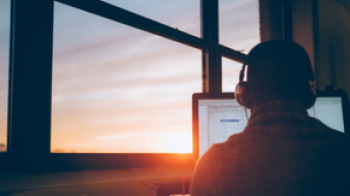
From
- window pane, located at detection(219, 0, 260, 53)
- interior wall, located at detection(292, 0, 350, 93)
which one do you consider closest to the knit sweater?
window pane, located at detection(219, 0, 260, 53)

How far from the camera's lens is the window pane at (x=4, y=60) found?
1223mm

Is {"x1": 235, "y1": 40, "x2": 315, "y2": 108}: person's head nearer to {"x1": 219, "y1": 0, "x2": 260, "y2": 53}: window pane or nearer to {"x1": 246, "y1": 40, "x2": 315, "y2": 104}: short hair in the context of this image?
{"x1": 246, "y1": 40, "x2": 315, "y2": 104}: short hair

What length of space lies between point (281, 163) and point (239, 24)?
2370 mm

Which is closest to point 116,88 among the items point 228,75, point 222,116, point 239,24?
point 222,116

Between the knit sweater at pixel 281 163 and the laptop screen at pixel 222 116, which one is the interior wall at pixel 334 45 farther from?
the knit sweater at pixel 281 163

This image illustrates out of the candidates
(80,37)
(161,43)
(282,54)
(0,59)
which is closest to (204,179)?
(282,54)

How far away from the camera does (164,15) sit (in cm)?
205

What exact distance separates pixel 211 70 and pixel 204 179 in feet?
5.64

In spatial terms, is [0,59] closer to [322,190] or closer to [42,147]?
[42,147]

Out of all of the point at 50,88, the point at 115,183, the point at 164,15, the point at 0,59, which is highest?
the point at 164,15

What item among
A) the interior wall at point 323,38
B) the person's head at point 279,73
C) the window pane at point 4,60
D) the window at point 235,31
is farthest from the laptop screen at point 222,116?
the interior wall at point 323,38

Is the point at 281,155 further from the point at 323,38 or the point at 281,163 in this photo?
the point at 323,38

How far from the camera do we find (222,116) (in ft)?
4.17

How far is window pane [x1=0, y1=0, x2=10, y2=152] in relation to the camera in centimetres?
122
